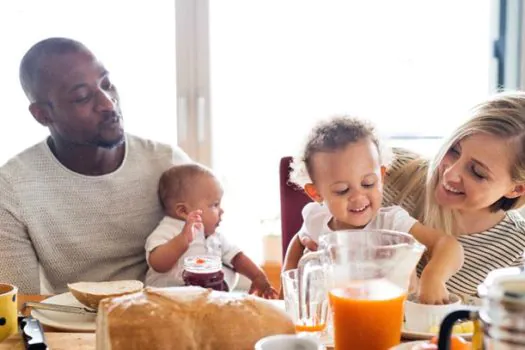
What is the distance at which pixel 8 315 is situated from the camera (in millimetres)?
1182

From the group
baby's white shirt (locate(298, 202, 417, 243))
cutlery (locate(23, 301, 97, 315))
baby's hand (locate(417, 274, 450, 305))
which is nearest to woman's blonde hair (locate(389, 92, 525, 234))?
baby's white shirt (locate(298, 202, 417, 243))

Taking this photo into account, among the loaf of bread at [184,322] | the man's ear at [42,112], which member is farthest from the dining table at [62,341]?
the man's ear at [42,112]

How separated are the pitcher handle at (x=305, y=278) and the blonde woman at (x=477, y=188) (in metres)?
0.52

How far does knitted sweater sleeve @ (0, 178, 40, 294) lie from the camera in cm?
183

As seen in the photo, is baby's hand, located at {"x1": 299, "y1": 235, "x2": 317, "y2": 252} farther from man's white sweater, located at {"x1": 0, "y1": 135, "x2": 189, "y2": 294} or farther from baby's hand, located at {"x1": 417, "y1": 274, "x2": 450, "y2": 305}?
man's white sweater, located at {"x1": 0, "y1": 135, "x2": 189, "y2": 294}

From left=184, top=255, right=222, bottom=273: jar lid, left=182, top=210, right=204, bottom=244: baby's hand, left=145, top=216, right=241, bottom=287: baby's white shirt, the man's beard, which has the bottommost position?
left=145, top=216, right=241, bottom=287: baby's white shirt

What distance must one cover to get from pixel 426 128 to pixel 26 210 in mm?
1815

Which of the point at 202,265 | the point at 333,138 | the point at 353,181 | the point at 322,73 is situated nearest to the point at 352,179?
the point at 353,181

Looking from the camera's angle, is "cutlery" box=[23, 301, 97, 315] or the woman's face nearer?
"cutlery" box=[23, 301, 97, 315]

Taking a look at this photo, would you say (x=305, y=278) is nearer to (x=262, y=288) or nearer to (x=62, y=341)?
(x=62, y=341)

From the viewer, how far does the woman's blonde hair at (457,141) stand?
1.56 metres

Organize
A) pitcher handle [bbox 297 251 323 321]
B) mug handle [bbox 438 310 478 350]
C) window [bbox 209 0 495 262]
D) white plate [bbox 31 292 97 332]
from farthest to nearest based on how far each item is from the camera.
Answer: window [bbox 209 0 495 262]
white plate [bbox 31 292 97 332]
pitcher handle [bbox 297 251 323 321]
mug handle [bbox 438 310 478 350]

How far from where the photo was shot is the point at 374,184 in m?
1.54

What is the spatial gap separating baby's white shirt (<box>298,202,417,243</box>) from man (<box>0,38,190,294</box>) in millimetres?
490
